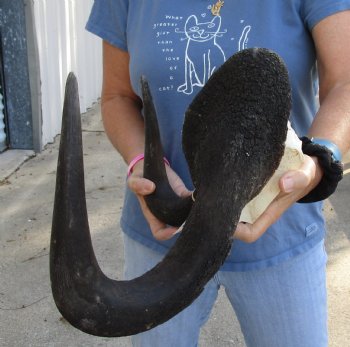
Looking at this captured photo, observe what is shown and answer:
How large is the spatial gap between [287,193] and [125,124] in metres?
0.69

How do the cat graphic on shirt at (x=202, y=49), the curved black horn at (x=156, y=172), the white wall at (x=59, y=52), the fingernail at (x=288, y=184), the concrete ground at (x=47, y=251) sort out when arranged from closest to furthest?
the fingernail at (x=288, y=184)
the curved black horn at (x=156, y=172)
the cat graphic on shirt at (x=202, y=49)
the concrete ground at (x=47, y=251)
the white wall at (x=59, y=52)

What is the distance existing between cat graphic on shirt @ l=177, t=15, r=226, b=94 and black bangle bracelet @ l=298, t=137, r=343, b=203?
1.11 ft

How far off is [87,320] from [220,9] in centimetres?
91

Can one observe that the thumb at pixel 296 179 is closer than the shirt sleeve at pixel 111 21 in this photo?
Yes

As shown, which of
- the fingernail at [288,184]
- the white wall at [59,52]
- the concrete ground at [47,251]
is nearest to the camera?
the fingernail at [288,184]

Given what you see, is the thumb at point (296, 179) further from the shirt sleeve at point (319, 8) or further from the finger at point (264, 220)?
the shirt sleeve at point (319, 8)

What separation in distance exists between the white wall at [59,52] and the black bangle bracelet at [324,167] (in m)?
4.62

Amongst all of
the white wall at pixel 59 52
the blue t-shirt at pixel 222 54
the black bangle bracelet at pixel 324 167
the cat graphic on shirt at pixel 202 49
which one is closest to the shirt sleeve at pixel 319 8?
the blue t-shirt at pixel 222 54

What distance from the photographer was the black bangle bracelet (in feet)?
4.24

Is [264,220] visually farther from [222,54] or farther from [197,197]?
[222,54]

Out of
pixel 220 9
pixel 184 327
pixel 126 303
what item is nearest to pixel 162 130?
pixel 220 9

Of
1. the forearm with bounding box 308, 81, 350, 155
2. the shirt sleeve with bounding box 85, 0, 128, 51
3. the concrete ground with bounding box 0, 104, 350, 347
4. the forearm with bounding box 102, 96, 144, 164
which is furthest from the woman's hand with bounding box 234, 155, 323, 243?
the concrete ground with bounding box 0, 104, 350, 347

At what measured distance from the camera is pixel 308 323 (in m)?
1.61

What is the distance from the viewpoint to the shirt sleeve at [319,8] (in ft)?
4.58
